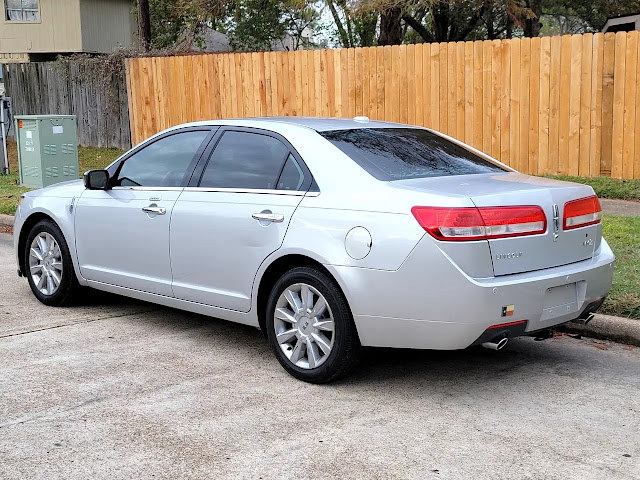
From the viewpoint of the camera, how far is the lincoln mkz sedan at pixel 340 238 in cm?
469

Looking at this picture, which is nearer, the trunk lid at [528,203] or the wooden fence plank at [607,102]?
the trunk lid at [528,203]

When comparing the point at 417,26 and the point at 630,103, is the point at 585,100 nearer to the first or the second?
the point at 630,103

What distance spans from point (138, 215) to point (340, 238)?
193cm

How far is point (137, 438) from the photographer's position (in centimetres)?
434

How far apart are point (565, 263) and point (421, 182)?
0.93 m

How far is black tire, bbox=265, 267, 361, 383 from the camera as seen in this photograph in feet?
16.3

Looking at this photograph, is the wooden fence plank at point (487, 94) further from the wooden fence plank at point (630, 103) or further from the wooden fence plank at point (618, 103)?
the wooden fence plank at point (630, 103)

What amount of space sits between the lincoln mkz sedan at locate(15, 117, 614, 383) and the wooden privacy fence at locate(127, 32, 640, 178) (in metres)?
6.52

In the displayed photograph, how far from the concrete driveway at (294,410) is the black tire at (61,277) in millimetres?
575

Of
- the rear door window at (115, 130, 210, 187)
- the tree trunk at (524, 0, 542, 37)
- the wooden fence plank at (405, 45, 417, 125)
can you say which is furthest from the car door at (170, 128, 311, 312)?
the tree trunk at (524, 0, 542, 37)

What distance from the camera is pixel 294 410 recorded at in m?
4.77

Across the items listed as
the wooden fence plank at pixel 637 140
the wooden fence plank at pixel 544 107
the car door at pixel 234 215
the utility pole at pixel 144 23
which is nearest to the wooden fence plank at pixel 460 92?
the wooden fence plank at pixel 544 107

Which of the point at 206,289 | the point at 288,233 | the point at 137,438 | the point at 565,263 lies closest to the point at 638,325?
the point at 565,263

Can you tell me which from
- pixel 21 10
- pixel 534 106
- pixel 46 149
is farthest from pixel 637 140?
pixel 21 10
